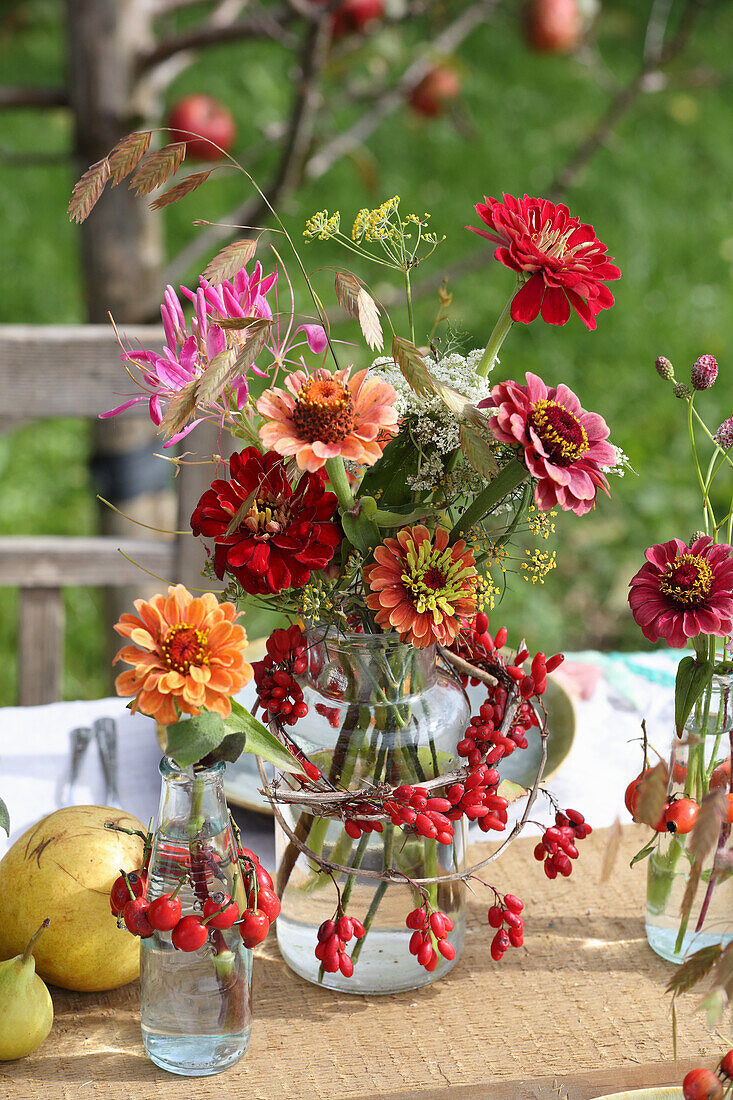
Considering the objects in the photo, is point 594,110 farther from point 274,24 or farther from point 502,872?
point 502,872

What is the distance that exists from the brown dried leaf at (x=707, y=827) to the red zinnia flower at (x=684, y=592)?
6.6 inches

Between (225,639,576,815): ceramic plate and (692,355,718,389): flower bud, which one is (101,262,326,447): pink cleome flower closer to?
(692,355,718,389): flower bud

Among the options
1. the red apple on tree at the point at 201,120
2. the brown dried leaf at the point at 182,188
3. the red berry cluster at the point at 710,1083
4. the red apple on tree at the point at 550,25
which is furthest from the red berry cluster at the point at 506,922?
the red apple on tree at the point at 550,25

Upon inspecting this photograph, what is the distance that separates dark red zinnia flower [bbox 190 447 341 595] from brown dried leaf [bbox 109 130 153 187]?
159 millimetres

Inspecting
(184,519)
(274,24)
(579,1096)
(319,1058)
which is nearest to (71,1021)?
(319,1058)

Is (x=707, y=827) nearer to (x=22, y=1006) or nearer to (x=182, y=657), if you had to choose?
(x=182, y=657)

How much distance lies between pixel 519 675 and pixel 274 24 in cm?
96

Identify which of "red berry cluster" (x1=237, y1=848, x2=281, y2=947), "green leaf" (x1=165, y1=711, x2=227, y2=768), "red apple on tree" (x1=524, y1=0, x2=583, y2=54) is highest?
"red apple on tree" (x1=524, y1=0, x2=583, y2=54)

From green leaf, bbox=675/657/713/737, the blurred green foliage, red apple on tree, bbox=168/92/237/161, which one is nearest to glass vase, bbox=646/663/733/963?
green leaf, bbox=675/657/713/737

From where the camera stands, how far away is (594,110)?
434 centimetres

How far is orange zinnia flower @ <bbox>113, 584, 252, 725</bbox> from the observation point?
0.51m

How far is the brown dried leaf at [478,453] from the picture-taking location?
56 cm

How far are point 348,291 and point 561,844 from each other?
0.35 metres

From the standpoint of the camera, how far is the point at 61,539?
139 cm
